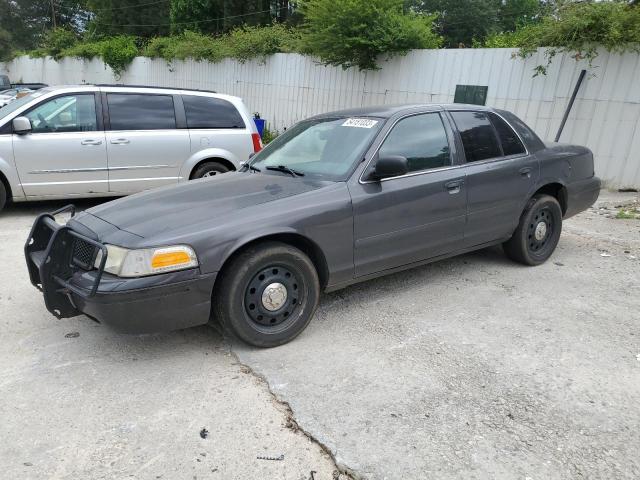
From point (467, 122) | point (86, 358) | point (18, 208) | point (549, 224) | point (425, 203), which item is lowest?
point (18, 208)

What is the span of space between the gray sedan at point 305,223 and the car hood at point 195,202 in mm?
17

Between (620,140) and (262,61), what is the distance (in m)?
10.3

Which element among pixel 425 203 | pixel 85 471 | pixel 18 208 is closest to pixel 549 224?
pixel 425 203

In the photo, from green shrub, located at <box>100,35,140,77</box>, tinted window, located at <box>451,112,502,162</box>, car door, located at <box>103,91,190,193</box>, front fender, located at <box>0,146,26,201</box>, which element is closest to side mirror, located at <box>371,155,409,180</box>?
tinted window, located at <box>451,112,502,162</box>

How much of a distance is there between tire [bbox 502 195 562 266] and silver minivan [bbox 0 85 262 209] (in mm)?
4329

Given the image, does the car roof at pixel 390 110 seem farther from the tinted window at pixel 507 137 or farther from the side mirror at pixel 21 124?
the side mirror at pixel 21 124

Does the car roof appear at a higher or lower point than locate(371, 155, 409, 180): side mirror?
higher

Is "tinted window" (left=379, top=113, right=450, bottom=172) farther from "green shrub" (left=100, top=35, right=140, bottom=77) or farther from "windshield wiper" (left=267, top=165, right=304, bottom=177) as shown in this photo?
"green shrub" (left=100, top=35, right=140, bottom=77)

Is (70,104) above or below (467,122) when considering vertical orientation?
below

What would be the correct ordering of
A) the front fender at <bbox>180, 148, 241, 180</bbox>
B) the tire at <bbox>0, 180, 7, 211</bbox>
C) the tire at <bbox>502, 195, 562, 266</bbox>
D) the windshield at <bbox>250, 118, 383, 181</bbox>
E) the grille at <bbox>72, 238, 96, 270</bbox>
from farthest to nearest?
1. the front fender at <bbox>180, 148, 241, 180</bbox>
2. the tire at <bbox>0, 180, 7, 211</bbox>
3. the tire at <bbox>502, 195, 562, 266</bbox>
4. the windshield at <bbox>250, 118, 383, 181</bbox>
5. the grille at <bbox>72, 238, 96, 270</bbox>

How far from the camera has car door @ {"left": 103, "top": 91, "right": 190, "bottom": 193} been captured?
7.49 meters

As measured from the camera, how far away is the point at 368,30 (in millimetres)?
11727

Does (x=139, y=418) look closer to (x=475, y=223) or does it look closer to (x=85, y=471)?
(x=85, y=471)

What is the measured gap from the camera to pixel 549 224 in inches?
221
